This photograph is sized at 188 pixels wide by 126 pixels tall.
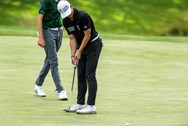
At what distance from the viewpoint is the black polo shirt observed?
38.2 ft

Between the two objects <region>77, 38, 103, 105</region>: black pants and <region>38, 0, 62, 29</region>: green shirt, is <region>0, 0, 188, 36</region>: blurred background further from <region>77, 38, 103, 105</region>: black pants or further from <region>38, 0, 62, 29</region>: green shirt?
<region>77, 38, 103, 105</region>: black pants

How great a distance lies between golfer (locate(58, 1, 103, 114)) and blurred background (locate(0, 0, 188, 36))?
19.8 m

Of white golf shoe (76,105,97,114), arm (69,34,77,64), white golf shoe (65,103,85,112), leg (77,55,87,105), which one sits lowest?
white golf shoe (65,103,85,112)

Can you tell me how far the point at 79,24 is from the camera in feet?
38.4

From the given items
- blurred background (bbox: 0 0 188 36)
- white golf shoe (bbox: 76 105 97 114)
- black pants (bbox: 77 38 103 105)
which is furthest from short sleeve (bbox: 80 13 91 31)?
blurred background (bbox: 0 0 188 36)

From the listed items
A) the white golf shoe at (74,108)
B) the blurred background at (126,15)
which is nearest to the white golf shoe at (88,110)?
the white golf shoe at (74,108)

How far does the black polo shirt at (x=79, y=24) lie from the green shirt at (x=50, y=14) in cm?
130

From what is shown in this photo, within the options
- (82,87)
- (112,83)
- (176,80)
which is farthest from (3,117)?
(176,80)

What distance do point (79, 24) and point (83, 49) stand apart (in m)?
0.45

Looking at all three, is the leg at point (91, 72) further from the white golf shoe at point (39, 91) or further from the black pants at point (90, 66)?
the white golf shoe at point (39, 91)

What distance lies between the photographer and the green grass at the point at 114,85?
11.4 metres

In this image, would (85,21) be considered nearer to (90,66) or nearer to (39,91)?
(90,66)

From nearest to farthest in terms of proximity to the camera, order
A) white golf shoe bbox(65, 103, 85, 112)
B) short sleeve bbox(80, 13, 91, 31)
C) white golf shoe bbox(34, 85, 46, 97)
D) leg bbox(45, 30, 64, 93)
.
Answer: short sleeve bbox(80, 13, 91, 31)
white golf shoe bbox(65, 103, 85, 112)
leg bbox(45, 30, 64, 93)
white golf shoe bbox(34, 85, 46, 97)

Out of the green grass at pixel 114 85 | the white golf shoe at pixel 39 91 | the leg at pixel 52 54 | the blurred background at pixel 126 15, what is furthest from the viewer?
the blurred background at pixel 126 15
